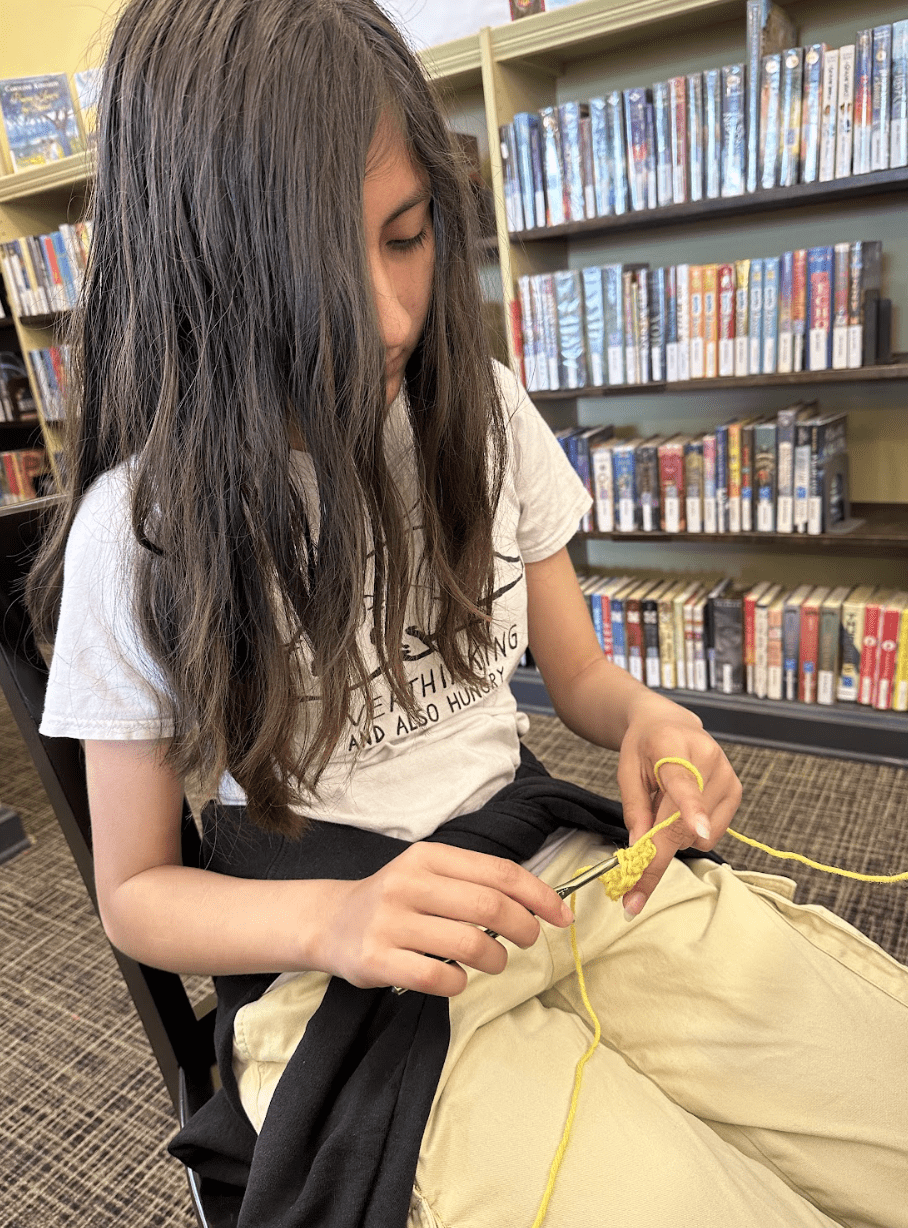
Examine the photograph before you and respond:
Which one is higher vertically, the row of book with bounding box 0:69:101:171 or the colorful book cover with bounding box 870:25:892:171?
the row of book with bounding box 0:69:101:171

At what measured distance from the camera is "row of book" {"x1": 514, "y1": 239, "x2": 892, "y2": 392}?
1.85 m

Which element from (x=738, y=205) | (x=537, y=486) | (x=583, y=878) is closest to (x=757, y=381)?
(x=738, y=205)

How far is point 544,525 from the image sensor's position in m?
0.97

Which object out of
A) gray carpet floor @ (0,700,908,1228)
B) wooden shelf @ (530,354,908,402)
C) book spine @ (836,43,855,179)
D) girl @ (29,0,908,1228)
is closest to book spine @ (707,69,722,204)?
book spine @ (836,43,855,179)

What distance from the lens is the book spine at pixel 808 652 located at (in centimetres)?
206

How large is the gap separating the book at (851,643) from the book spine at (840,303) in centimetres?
54

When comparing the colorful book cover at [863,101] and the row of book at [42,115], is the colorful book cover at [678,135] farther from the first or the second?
the row of book at [42,115]

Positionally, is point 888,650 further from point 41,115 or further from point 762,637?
point 41,115

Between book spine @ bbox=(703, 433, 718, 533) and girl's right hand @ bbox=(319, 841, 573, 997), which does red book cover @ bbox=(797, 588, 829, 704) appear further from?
girl's right hand @ bbox=(319, 841, 573, 997)

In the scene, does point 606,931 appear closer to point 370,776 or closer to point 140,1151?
point 370,776

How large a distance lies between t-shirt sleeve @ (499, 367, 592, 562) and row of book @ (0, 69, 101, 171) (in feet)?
9.06

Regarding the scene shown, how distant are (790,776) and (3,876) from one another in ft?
6.09

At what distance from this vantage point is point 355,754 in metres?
0.78

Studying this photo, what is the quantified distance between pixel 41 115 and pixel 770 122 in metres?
2.48
